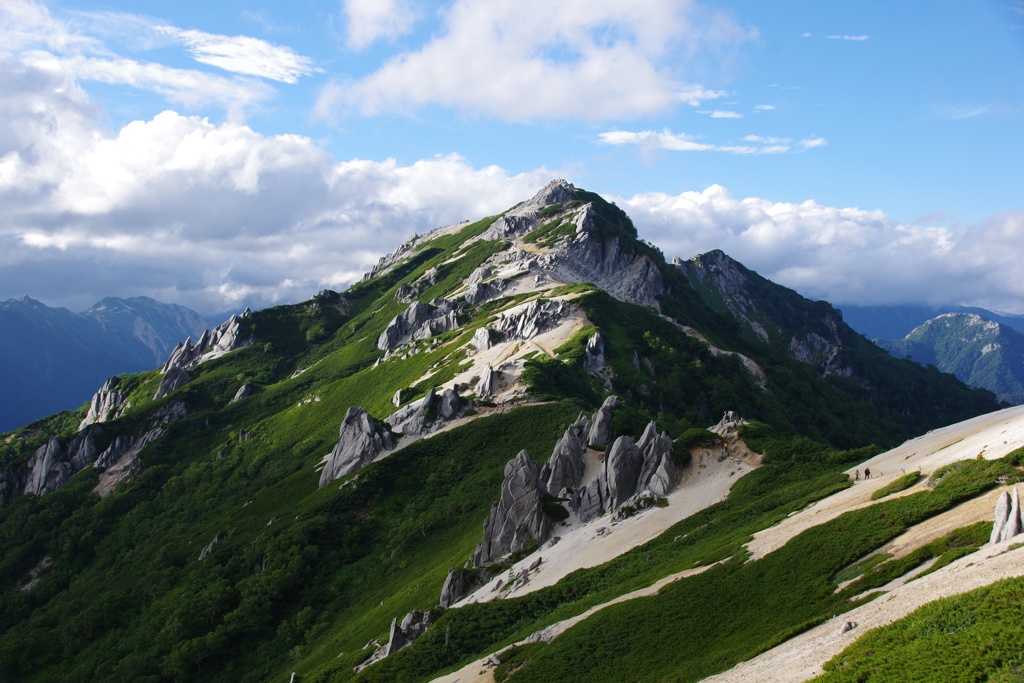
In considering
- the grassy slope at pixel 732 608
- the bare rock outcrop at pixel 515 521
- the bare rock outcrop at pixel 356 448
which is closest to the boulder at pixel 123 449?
the bare rock outcrop at pixel 356 448

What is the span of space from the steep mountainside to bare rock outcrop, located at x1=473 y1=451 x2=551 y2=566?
244 millimetres

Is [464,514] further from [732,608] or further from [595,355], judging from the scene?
[732,608]

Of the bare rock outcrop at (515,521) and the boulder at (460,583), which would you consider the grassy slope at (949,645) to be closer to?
the boulder at (460,583)

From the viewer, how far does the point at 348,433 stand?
122 metres

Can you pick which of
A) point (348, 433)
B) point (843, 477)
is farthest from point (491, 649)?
point (348, 433)

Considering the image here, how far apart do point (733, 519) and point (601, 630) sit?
22143 millimetres

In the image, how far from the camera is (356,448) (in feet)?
386

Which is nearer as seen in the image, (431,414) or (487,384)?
(431,414)

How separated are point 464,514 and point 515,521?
66.8 ft

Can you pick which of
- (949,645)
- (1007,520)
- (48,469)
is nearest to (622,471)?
(1007,520)

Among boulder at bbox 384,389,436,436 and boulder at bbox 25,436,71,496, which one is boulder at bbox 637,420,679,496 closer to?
boulder at bbox 384,389,436,436

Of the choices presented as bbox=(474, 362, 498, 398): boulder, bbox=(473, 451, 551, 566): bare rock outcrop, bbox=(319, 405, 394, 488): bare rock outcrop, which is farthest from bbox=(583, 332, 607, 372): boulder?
bbox=(473, 451, 551, 566): bare rock outcrop

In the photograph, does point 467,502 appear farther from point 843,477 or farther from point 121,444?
point 121,444

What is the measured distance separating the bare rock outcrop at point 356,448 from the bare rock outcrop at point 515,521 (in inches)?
1686
